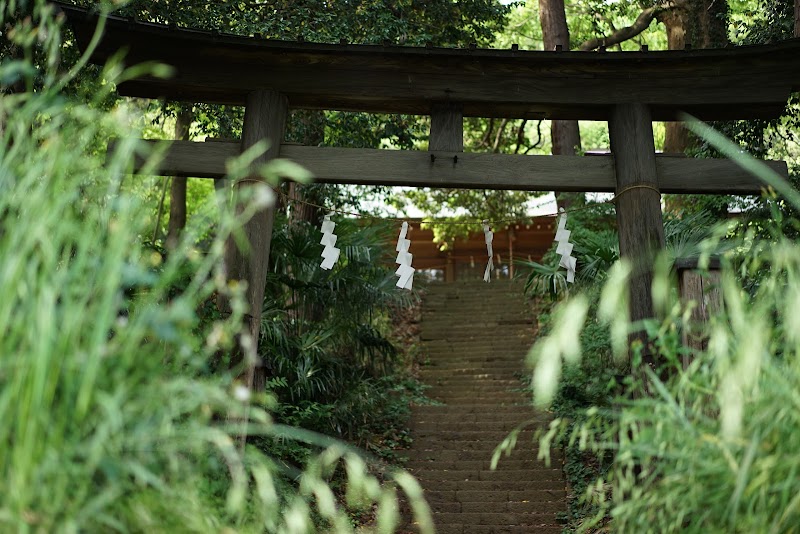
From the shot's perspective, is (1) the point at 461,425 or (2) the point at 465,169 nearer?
(2) the point at 465,169

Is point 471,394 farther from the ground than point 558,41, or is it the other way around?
point 558,41

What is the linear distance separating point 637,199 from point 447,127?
1234mm

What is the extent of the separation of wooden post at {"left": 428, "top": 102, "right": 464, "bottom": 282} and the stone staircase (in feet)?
8.97

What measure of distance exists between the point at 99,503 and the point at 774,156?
9820mm

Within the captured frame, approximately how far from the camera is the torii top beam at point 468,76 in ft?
18.1

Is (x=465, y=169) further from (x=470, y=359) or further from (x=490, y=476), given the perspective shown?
(x=470, y=359)

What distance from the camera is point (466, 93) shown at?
567cm

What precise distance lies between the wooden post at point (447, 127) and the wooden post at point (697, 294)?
166 centimetres

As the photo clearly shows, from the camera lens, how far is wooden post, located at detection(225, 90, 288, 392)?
505 cm

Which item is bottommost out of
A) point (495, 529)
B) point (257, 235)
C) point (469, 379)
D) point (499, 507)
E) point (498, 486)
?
point (495, 529)

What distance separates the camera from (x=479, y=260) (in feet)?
56.5

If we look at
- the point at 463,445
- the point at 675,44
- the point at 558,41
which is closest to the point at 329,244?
the point at 463,445

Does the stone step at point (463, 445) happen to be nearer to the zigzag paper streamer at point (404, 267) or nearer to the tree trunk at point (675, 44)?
the zigzag paper streamer at point (404, 267)

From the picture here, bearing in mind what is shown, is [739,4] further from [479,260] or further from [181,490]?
[181,490]
